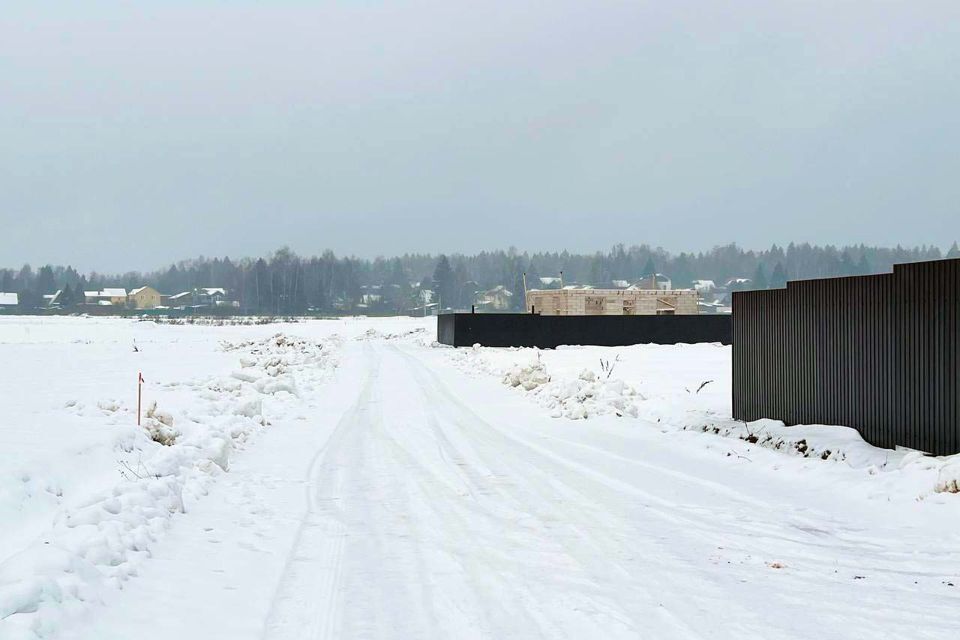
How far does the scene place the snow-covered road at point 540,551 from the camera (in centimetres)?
477

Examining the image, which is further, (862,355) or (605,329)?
(605,329)

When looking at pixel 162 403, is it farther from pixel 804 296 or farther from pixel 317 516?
pixel 804 296

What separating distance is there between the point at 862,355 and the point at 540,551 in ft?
22.2

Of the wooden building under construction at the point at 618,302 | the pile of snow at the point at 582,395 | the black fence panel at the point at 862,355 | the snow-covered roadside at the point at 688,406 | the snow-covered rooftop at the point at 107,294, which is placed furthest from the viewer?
the snow-covered rooftop at the point at 107,294

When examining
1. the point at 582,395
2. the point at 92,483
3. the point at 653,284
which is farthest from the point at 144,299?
the point at 92,483

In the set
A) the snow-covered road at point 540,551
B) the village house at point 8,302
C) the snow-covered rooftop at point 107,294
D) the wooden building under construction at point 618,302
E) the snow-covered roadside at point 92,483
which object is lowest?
the snow-covered road at point 540,551

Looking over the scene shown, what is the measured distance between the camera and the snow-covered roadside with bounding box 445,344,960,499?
9062mm

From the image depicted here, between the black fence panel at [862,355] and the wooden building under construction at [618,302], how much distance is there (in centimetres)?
3744

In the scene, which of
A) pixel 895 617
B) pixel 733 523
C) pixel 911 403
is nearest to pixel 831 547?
pixel 733 523

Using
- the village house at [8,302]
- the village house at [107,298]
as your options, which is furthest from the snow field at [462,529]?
the village house at [107,298]

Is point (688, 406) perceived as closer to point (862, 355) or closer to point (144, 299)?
point (862, 355)

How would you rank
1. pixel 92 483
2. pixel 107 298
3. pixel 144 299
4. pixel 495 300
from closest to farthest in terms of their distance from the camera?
pixel 92 483 < pixel 495 300 < pixel 107 298 < pixel 144 299

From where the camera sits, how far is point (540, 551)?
6285 mm

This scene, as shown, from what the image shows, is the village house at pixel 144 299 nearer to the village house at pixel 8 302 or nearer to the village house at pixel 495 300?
the village house at pixel 8 302
